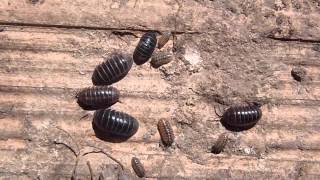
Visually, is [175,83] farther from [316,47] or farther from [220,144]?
[316,47]

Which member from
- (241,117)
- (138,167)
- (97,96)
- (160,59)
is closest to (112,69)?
(97,96)

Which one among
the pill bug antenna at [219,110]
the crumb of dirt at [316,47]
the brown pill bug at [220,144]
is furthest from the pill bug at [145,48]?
the crumb of dirt at [316,47]

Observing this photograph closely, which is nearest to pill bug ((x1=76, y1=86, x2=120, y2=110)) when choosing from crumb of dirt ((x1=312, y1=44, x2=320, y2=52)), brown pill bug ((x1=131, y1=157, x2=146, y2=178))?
brown pill bug ((x1=131, y1=157, x2=146, y2=178))

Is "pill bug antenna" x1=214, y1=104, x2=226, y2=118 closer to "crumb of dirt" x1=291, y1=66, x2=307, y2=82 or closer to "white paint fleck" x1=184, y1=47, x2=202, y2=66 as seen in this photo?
"white paint fleck" x1=184, y1=47, x2=202, y2=66

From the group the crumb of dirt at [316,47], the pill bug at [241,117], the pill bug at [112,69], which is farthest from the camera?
the crumb of dirt at [316,47]

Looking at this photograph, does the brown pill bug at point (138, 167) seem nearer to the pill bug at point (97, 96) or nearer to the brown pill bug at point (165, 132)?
the brown pill bug at point (165, 132)
